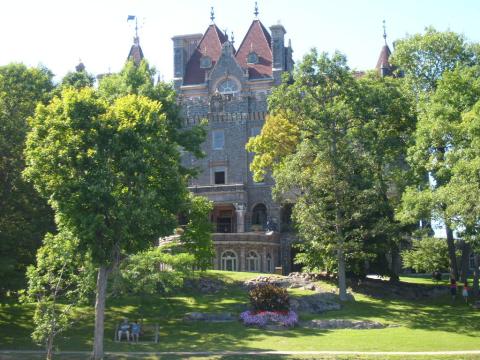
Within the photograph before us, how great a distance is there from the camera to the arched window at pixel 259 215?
58250 mm

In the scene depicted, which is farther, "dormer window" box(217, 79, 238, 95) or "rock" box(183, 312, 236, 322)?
"dormer window" box(217, 79, 238, 95)

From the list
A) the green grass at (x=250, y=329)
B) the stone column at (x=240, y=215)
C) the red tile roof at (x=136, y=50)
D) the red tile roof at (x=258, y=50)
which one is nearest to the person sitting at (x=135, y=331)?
the green grass at (x=250, y=329)

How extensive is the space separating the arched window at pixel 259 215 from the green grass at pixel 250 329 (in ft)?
66.4

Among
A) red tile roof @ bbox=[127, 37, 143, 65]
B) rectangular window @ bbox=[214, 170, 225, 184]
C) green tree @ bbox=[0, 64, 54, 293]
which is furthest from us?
red tile roof @ bbox=[127, 37, 143, 65]

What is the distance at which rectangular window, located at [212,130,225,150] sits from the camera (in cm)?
5988

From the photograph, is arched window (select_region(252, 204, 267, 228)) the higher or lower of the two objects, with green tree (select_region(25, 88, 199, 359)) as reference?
higher

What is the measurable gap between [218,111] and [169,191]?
3410cm

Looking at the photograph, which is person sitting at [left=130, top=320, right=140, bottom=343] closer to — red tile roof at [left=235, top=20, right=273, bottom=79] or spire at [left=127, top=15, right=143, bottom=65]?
red tile roof at [left=235, top=20, right=273, bottom=79]

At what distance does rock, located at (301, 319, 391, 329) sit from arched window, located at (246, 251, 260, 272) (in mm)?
17597

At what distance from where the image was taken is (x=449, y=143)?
33781 millimetres

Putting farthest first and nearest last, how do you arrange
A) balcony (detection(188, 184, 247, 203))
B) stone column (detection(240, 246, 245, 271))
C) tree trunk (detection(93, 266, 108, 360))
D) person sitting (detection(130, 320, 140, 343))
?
balcony (detection(188, 184, 247, 203)), stone column (detection(240, 246, 245, 271)), person sitting (detection(130, 320, 140, 343)), tree trunk (detection(93, 266, 108, 360))

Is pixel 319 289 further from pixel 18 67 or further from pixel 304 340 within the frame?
pixel 18 67

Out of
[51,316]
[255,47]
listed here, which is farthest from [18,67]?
[255,47]

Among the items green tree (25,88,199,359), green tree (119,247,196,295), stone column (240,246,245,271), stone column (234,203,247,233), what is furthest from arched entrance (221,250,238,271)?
green tree (25,88,199,359)
